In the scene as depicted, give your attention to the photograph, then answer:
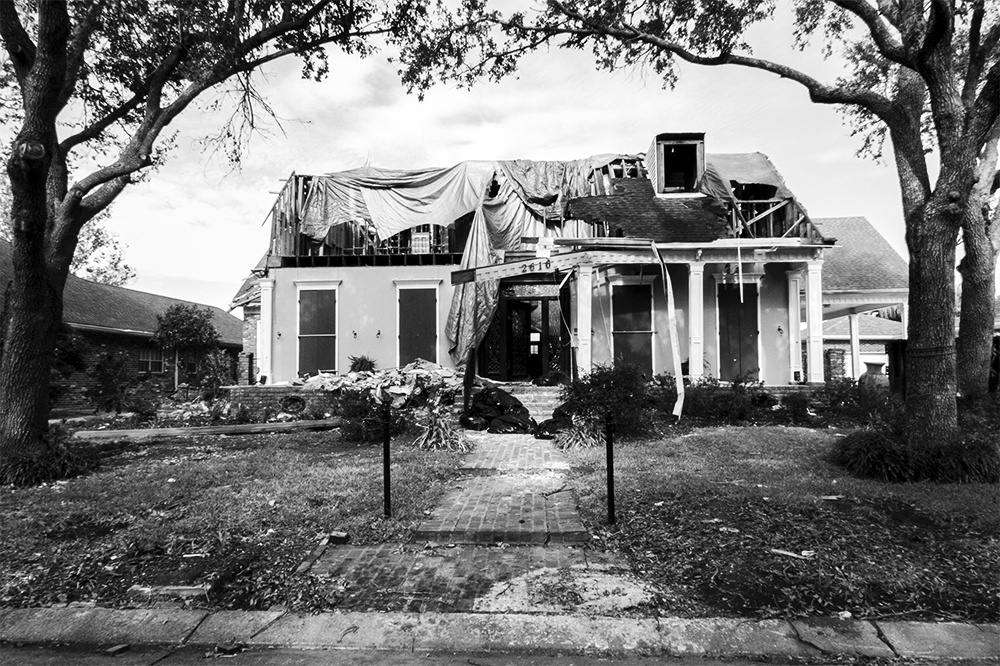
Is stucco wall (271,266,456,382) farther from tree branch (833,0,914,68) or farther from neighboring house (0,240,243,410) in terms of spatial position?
tree branch (833,0,914,68)

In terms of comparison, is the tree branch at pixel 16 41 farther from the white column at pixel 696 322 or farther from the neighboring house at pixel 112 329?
the white column at pixel 696 322

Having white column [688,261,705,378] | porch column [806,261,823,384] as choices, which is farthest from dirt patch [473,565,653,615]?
porch column [806,261,823,384]

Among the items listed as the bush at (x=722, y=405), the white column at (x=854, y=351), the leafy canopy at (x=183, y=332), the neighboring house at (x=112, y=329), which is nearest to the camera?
the bush at (x=722, y=405)

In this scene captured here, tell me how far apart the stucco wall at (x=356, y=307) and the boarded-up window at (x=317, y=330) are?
5.4 inches

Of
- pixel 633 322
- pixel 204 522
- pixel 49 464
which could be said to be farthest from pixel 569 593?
pixel 633 322

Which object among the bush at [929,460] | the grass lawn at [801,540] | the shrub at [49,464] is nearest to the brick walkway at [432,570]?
the grass lawn at [801,540]

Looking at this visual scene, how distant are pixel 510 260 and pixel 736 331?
19.6 feet

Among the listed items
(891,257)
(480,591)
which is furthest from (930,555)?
(891,257)

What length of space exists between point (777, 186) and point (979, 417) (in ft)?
24.9

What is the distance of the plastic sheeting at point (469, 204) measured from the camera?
13.9 metres

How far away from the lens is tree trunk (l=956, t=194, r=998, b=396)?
934 centimetres

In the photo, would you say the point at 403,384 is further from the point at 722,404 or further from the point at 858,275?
the point at 858,275

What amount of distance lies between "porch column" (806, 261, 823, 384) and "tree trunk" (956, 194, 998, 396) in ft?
9.83

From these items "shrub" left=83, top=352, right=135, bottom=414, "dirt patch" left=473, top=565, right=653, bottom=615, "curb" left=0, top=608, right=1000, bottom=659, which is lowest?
"curb" left=0, top=608, right=1000, bottom=659
